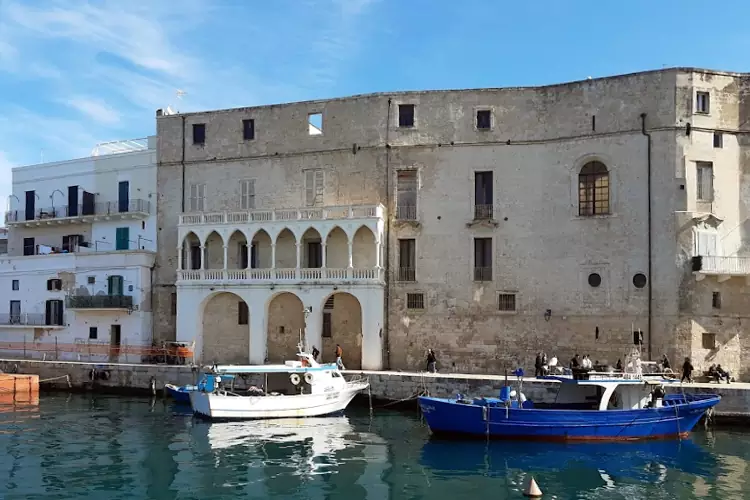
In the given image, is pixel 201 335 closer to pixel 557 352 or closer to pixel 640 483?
pixel 557 352

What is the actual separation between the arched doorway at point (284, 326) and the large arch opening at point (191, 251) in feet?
15.5

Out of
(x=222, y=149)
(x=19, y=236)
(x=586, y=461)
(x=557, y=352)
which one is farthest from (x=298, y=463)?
(x=19, y=236)

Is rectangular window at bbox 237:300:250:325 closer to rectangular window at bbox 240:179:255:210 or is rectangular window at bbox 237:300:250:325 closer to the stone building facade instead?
the stone building facade

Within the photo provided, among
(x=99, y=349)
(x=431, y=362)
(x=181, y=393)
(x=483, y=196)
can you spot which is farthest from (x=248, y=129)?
(x=431, y=362)

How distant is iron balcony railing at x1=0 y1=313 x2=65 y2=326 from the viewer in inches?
1578

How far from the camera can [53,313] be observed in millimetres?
40156

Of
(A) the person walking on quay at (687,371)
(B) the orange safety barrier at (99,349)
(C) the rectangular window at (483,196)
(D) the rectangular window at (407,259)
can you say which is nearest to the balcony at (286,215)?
(D) the rectangular window at (407,259)

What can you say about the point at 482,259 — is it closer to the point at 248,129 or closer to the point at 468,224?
the point at 468,224

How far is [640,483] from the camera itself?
1906 cm

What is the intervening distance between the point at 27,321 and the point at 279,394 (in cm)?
1988

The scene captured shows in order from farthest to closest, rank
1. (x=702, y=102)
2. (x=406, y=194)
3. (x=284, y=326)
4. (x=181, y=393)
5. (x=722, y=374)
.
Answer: (x=284, y=326) < (x=406, y=194) < (x=702, y=102) < (x=181, y=393) < (x=722, y=374)

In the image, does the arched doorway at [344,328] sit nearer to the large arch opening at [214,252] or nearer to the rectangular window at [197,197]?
the large arch opening at [214,252]

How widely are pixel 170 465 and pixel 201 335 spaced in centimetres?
1734

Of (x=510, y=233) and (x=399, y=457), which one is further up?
(x=510, y=233)
